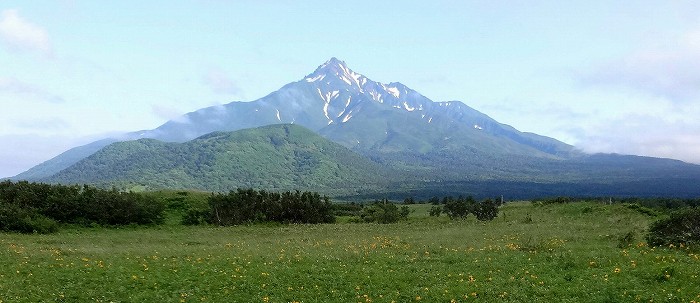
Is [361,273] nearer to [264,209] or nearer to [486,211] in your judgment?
[264,209]

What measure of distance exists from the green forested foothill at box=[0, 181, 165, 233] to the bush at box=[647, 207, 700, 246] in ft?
170

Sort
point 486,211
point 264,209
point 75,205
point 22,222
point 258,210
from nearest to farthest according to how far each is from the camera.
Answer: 1. point 22,222
2. point 75,205
3. point 258,210
4. point 264,209
5. point 486,211

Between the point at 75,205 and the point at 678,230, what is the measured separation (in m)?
56.8

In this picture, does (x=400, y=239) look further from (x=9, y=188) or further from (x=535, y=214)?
(x=9, y=188)

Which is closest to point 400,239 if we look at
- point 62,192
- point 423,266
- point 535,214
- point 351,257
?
point 351,257

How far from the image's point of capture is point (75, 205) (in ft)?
180

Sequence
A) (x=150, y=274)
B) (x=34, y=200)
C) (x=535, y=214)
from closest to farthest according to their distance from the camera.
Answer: (x=150, y=274) → (x=34, y=200) → (x=535, y=214)

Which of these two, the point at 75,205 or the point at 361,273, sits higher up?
the point at 75,205

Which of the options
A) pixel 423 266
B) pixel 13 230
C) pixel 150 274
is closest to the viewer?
pixel 150 274

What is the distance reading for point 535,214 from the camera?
69.8 meters

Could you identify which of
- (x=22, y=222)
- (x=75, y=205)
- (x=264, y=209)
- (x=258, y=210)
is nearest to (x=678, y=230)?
(x=264, y=209)

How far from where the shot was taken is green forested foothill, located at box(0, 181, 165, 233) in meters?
53.9

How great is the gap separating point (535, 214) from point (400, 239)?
36.4 m

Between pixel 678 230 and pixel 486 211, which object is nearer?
pixel 678 230
